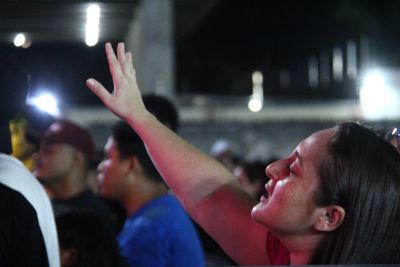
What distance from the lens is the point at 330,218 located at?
2.15 meters

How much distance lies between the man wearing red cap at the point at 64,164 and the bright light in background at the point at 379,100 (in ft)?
48.8

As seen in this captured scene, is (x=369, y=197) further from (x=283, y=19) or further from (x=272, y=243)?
(x=283, y=19)

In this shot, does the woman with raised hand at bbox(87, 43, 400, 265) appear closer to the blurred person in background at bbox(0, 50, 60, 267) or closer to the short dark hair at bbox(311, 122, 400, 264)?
the short dark hair at bbox(311, 122, 400, 264)

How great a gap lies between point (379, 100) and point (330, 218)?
18.3 metres

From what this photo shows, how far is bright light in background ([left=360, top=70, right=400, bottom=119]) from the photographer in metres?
19.9

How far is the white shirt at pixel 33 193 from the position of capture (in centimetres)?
239

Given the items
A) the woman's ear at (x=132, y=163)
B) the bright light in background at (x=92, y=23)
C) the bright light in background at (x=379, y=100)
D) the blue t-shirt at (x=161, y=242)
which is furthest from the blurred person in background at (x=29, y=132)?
the bright light in background at (x=379, y=100)

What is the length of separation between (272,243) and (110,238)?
1072 mm

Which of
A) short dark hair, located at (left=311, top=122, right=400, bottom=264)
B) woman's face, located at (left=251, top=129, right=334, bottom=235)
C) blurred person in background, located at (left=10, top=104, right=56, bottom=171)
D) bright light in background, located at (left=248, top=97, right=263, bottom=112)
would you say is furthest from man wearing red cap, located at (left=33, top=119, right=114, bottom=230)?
bright light in background, located at (left=248, top=97, right=263, bottom=112)

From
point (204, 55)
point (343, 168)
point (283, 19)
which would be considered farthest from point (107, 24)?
point (283, 19)

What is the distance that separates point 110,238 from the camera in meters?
3.38

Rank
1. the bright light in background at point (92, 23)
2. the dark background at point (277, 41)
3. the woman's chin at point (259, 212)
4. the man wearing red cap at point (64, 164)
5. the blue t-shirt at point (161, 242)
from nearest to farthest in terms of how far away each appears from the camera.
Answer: the woman's chin at point (259, 212) < the blue t-shirt at point (161, 242) < the bright light in background at point (92, 23) < the man wearing red cap at point (64, 164) < the dark background at point (277, 41)

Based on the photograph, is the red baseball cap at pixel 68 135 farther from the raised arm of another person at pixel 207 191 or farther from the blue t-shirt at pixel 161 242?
the raised arm of another person at pixel 207 191

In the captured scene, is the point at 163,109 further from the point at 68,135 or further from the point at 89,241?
the point at 68,135
